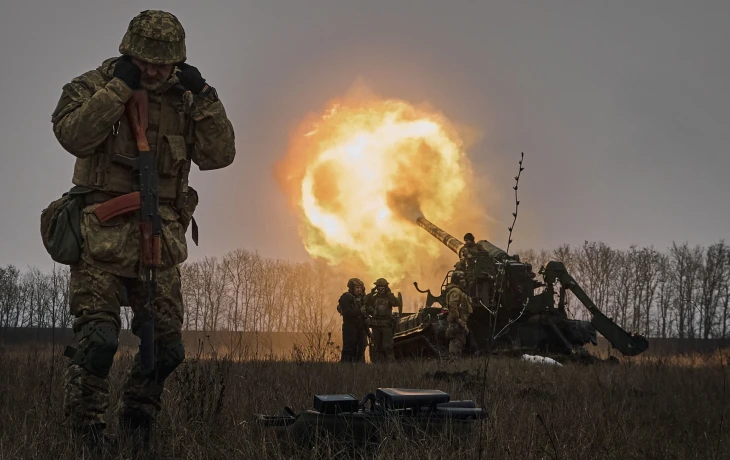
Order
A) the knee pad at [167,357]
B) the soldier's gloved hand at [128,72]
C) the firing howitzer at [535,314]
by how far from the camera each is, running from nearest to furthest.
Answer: the soldier's gloved hand at [128,72], the knee pad at [167,357], the firing howitzer at [535,314]

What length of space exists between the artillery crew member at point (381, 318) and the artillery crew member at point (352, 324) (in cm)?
66

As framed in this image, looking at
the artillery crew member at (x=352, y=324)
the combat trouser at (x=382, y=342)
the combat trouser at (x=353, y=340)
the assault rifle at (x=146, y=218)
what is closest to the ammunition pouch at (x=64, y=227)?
the assault rifle at (x=146, y=218)

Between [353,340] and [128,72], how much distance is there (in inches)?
447

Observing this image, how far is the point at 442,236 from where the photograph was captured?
18.5 meters

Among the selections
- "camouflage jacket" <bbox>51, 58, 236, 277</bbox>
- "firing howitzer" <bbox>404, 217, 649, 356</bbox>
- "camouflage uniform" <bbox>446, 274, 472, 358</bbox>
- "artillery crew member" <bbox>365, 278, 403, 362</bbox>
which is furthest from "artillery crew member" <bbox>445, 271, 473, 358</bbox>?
"camouflage jacket" <bbox>51, 58, 236, 277</bbox>

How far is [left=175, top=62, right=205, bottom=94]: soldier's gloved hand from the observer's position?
3922mm

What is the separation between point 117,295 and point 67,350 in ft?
1.31

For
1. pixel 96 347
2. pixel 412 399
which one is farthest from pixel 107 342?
pixel 412 399

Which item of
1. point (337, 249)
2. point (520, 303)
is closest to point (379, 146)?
point (337, 249)

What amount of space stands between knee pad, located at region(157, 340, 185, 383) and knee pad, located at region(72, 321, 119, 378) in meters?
0.34

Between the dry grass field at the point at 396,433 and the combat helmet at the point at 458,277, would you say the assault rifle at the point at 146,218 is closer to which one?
the dry grass field at the point at 396,433

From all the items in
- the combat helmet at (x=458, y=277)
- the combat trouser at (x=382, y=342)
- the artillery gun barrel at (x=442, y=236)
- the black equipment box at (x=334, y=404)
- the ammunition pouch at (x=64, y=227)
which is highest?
the artillery gun barrel at (x=442, y=236)

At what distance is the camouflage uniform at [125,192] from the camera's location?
3553 millimetres

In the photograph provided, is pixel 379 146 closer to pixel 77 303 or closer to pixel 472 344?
pixel 472 344
